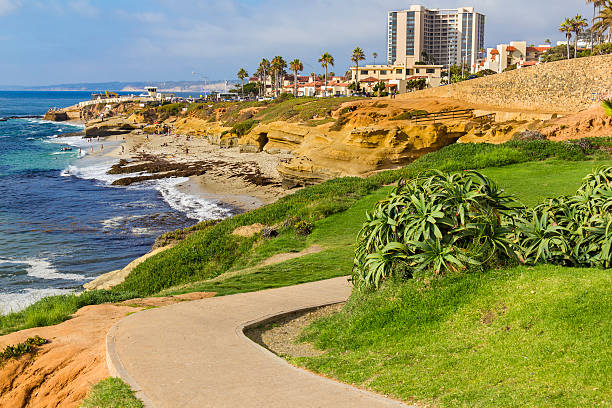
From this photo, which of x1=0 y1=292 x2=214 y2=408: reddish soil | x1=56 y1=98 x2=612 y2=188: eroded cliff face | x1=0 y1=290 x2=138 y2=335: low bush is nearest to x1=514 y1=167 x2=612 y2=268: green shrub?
x1=0 y1=292 x2=214 y2=408: reddish soil

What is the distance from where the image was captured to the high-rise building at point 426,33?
19125 centimetres

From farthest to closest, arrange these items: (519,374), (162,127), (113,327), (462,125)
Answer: (162,127) → (462,125) → (113,327) → (519,374)

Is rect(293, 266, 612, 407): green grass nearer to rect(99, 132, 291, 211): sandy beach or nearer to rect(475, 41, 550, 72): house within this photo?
rect(99, 132, 291, 211): sandy beach

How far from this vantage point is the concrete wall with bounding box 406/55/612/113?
1329 inches

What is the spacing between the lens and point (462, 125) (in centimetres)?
3647

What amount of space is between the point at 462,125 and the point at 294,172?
1113cm

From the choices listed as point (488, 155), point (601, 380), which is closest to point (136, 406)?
point (601, 380)

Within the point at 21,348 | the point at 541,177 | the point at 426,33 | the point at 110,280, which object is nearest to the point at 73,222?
the point at 110,280

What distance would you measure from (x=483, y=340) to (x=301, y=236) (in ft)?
42.3

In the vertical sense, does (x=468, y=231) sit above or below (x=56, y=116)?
below

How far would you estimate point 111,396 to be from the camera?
6703 millimetres

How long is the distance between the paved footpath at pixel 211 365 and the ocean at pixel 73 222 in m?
8.64

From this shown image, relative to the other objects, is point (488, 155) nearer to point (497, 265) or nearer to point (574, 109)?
point (574, 109)

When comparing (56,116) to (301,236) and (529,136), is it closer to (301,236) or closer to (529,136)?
(529,136)
